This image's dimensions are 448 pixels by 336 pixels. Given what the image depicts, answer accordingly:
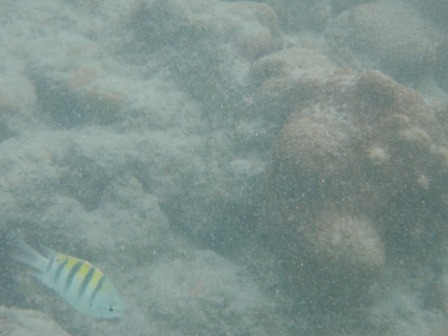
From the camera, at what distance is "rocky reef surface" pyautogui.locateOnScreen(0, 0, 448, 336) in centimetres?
391

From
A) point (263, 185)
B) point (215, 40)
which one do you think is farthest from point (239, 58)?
point (263, 185)

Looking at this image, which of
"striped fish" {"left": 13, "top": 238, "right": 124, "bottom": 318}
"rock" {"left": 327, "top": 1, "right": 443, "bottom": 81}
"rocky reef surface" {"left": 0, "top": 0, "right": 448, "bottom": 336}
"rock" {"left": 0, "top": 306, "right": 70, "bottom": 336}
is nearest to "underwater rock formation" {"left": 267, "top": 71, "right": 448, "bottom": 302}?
"rocky reef surface" {"left": 0, "top": 0, "right": 448, "bottom": 336}

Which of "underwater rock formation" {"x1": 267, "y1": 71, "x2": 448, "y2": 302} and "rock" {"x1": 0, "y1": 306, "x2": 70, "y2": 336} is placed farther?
"underwater rock formation" {"x1": 267, "y1": 71, "x2": 448, "y2": 302}

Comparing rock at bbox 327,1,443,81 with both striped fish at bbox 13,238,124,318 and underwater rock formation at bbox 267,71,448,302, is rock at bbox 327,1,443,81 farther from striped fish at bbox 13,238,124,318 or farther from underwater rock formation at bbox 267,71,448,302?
striped fish at bbox 13,238,124,318

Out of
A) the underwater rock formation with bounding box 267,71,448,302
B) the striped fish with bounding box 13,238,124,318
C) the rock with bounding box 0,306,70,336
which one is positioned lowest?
the rock with bounding box 0,306,70,336

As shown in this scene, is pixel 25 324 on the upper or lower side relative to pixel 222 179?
lower

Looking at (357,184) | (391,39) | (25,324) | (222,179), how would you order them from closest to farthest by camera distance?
(25,324), (357,184), (222,179), (391,39)

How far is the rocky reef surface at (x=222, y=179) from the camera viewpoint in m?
3.91

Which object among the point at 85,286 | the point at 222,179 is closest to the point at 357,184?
the point at 222,179

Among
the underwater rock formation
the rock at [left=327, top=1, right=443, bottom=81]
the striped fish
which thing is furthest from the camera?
the rock at [left=327, top=1, right=443, bottom=81]

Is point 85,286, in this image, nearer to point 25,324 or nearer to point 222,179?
point 25,324

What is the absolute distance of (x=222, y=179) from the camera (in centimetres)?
482

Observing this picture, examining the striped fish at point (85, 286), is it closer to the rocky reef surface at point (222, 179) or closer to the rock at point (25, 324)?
the rock at point (25, 324)

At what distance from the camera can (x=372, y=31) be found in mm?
7426
